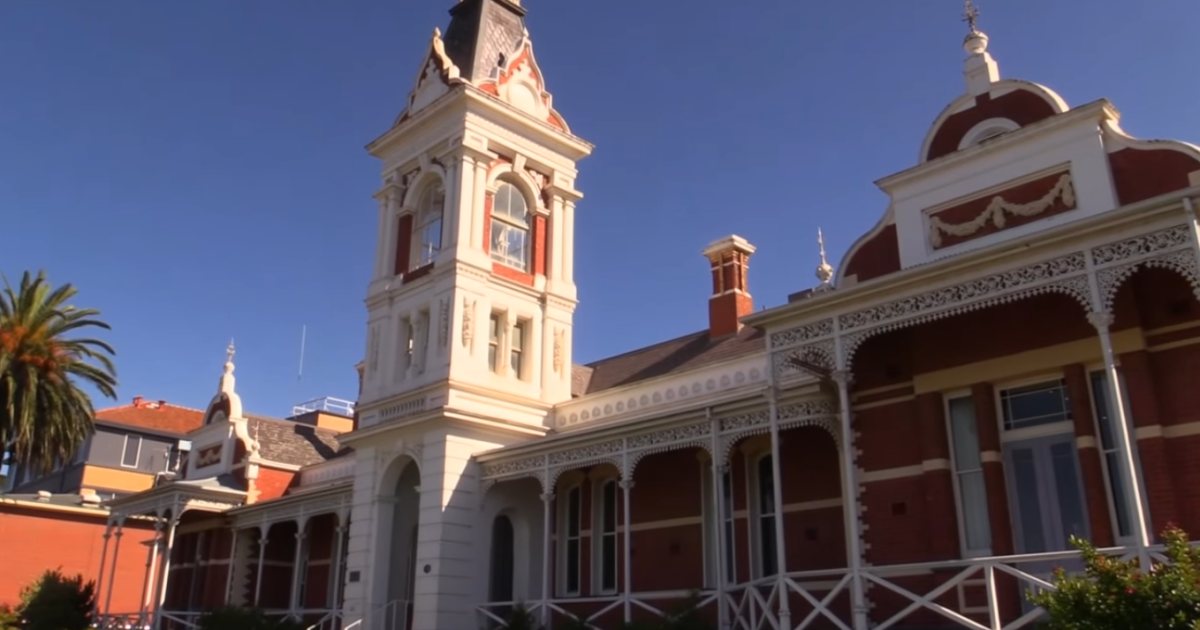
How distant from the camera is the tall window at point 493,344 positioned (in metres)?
25.7

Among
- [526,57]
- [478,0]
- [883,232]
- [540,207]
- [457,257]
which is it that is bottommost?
[883,232]

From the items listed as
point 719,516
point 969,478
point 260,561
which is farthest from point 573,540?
point 260,561

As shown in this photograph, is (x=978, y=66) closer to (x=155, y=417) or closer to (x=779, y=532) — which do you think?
(x=779, y=532)

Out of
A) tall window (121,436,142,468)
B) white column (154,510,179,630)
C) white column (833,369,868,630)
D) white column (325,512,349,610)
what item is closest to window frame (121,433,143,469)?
tall window (121,436,142,468)

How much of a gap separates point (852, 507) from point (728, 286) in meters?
11.8

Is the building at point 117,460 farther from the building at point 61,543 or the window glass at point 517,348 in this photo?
the window glass at point 517,348

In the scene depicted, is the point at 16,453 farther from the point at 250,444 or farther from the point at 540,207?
the point at 540,207

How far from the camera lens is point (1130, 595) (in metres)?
10.1

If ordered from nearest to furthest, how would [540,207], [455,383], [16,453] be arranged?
[455,383], [540,207], [16,453]

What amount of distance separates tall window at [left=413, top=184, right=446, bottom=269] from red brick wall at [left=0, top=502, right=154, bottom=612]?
59.7ft

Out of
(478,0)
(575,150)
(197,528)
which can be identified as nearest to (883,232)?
(575,150)

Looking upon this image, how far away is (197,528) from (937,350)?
→ 92.7ft

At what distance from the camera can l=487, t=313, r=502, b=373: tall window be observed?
84.3ft

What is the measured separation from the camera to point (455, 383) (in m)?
24.2
